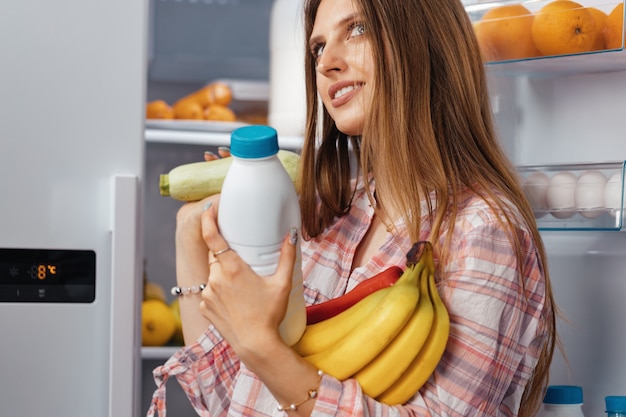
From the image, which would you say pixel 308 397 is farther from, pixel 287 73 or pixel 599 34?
pixel 287 73

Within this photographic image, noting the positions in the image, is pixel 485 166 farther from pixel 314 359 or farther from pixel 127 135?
pixel 127 135

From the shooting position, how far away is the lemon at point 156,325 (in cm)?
226

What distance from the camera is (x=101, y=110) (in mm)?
1449

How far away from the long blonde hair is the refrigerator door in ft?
1.40

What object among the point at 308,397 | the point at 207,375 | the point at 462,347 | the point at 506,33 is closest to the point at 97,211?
the point at 207,375

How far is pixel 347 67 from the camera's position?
132 cm

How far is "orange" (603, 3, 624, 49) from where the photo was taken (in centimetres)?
135

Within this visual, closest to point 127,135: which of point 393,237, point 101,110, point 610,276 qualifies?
point 101,110

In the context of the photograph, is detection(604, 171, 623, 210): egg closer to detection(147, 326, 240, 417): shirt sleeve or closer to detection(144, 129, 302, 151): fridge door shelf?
detection(147, 326, 240, 417): shirt sleeve

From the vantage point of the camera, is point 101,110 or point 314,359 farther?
point 101,110

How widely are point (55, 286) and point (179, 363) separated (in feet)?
0.88

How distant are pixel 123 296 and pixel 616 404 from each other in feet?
2.66

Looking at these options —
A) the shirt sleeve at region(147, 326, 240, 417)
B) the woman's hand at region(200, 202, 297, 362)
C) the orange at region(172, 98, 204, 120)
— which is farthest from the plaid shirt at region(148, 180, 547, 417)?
the orange at region(172, 98, 204, 120)

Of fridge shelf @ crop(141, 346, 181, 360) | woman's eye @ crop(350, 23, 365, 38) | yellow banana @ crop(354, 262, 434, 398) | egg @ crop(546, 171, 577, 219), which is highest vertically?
woman's eye @ crop(350, 23, 365, 38)
